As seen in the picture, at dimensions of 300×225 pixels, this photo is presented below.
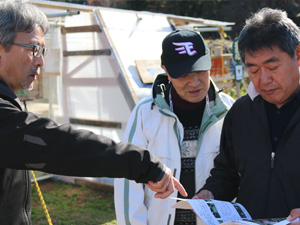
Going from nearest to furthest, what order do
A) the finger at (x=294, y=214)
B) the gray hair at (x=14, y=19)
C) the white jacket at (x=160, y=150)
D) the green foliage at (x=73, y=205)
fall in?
the finger at (x=294, y=214), the gray hair at (x=14, y=19), the white jacket at (x=160, y=150), the green foliage at (x=73, y=205)

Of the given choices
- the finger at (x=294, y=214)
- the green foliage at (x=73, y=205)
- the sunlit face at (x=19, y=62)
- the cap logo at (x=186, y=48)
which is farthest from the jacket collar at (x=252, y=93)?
A: the green foliage at (x=73, y=205)

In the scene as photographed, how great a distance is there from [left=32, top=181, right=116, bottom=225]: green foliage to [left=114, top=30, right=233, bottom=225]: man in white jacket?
295cm

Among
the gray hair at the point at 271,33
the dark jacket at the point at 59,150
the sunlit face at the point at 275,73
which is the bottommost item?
the dark jacket at the point at 59,150

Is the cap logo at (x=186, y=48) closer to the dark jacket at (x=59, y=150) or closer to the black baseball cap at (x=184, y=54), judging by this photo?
the black baseball cap at (x=184, y=54)

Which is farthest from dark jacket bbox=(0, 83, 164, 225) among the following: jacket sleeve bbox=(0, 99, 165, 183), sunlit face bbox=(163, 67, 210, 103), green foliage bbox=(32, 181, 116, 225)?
green foliage bbox=(32, 181, 116, 225)

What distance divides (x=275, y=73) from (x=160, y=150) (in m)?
0.81

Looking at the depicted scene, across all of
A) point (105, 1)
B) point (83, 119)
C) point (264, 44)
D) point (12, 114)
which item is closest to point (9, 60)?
point (12, 114)

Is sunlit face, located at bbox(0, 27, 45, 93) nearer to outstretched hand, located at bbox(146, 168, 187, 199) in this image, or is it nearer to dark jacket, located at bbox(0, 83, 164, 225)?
dark jacket, located at bbox(0, 83, 164, 225)

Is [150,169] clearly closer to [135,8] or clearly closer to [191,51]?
[191,51]

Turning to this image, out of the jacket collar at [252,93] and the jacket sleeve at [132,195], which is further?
the jacket sleeve at [132,195]

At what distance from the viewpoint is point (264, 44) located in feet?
6.28

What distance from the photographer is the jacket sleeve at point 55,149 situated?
1528 millimetres

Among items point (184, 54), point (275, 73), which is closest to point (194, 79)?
point (184, 54)

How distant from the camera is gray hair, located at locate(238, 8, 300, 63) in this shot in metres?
1.89
